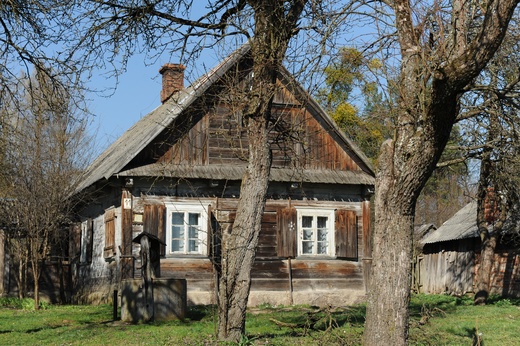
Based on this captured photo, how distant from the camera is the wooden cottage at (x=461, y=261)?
26.2 metres

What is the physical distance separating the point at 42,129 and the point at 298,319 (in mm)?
13488

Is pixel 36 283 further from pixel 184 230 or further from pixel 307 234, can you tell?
pixel 307 234

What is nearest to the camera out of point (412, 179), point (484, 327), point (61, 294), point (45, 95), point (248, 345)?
point (412, 179)

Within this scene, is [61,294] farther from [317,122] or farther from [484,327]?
[484,327]

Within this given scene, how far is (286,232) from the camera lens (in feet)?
66.5

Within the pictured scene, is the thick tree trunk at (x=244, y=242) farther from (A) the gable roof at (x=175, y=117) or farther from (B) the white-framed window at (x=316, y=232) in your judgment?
(B) the white-framed window at (x=316, y=232)

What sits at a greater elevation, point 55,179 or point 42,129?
point 42,129

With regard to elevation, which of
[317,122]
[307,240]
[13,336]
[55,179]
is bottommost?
[13,336]

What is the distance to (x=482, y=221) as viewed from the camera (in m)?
22.3

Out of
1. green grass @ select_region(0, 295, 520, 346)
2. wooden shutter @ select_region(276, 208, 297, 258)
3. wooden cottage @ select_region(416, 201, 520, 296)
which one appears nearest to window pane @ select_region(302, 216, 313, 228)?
wooden shutter @ select_region(276, 208, 297, 258)

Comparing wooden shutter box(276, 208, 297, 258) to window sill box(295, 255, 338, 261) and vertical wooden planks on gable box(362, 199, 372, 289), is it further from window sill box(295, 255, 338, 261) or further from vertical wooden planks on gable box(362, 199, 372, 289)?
vertical wooden planks on gable box(362, 199, 372, 289)

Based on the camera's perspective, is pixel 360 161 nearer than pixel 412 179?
No

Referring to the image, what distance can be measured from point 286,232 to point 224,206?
1817 mm

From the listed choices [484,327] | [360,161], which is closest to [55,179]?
[360,161]
